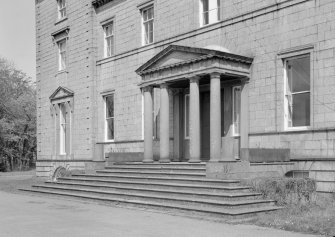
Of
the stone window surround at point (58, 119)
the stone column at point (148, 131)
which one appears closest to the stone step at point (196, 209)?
the stone column at point (148, 131)

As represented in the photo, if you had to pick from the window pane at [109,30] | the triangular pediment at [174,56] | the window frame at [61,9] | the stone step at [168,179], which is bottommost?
the stone step at [168,179]

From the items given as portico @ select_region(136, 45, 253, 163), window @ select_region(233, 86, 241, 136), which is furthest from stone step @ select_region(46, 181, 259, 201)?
window @ select_region(233, 86, 241, 136)

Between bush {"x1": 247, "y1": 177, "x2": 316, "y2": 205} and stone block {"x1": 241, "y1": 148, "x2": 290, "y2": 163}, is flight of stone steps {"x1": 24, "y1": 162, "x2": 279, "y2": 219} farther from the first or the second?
stone block {"x1": 241, "y1": 148, "x2": 290, "y2": 163}

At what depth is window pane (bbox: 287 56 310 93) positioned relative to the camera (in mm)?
16422

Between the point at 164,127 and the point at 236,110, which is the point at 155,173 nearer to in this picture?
the point at 164,127

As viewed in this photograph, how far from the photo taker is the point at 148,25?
23.8 metres

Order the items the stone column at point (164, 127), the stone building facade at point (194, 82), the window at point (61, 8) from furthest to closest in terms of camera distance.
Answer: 1. the window at point (61, 8)
2. the stone column at point (164, 127)
3. the stone building facade at point (194, 82)

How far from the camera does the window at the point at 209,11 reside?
65.5 feet

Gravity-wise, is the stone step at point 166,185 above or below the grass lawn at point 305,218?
above

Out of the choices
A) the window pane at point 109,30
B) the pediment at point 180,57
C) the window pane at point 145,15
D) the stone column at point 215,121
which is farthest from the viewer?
the window pane at point 109,30

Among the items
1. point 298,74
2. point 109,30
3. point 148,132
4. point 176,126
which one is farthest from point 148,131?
point 109,30

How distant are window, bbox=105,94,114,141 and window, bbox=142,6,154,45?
397 cm

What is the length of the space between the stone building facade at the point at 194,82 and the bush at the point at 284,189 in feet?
4.39

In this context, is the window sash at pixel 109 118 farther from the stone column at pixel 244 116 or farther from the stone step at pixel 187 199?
the stone column at pixel 244 116
